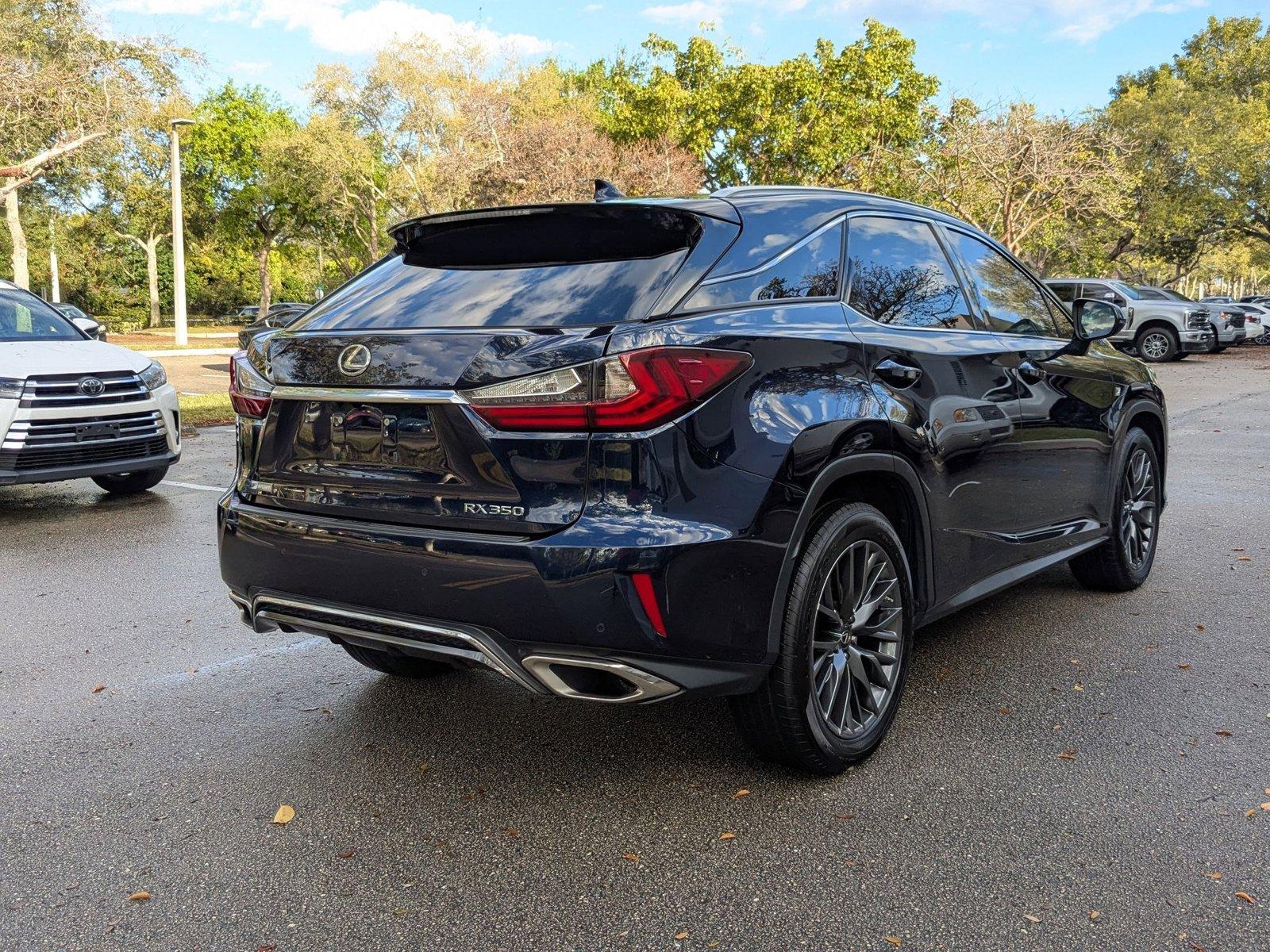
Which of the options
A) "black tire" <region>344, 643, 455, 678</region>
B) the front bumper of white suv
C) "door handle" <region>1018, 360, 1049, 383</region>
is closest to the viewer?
"black tire" <region>344, 643, 455, 678</region>

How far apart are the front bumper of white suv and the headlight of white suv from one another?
0.03 m

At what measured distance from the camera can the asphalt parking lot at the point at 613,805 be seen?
257 centimetres

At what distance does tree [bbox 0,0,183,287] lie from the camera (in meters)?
23.0

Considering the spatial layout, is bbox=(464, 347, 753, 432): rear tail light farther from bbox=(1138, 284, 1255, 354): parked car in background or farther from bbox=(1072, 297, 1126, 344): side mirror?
bbox=(1138, 284, 1255, 354): parked car in background

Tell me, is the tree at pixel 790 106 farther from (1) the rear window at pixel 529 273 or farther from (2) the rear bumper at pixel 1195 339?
(1) the rear window at pixel 529 273

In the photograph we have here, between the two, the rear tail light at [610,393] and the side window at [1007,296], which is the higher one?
the side window at [1007,296]

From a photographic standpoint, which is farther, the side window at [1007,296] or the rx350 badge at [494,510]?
the side window at [1007,296]

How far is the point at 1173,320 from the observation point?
26125 mm

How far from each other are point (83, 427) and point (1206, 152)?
39.7 m

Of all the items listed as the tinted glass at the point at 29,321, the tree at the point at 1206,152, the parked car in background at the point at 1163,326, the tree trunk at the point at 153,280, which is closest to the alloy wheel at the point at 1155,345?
the parked car in background at the point at 1163,326

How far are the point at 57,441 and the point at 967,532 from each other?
623 cm

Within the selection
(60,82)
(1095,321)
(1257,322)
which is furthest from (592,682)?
(1257,322)

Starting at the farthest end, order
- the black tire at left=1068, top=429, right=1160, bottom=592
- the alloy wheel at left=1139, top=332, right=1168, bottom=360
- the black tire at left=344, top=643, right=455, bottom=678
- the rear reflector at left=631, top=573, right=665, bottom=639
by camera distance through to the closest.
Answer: the alloy wheel at left=1139, top=332, right=1168, bottom=360 → the black tire at left=1068, top=429, right=1160, bottom=592 → the black tire at left=344, top=643, right=455, bottom=678 → the rear reflector at left=631, top=573, right=665, bottom=639

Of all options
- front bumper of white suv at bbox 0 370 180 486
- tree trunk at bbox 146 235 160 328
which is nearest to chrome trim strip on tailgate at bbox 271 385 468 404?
front bumper of white suv at bbox 0 370 180 486
